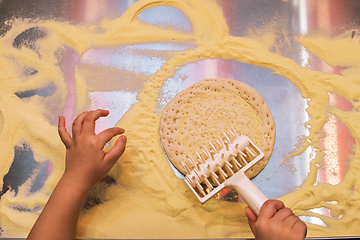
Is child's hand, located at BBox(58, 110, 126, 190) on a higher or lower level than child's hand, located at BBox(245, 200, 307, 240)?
higher

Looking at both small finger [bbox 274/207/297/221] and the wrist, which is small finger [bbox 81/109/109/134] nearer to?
the wrist

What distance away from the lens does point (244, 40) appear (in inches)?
32.7

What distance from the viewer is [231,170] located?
592mm

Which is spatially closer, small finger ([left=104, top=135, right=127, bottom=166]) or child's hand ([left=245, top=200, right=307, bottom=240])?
child's hand ([left=245, top=200, right=307, bottom=240])

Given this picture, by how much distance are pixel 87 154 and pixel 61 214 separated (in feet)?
0.50

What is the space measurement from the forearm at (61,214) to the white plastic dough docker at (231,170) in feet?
0.94

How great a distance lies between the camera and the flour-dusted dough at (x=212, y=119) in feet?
2.30

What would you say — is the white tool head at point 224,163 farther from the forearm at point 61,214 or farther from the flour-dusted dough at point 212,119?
the forearm at point 61,214

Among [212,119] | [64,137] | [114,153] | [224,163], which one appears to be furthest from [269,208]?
[64,137]

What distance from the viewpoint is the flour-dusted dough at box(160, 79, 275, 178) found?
70 centimetres

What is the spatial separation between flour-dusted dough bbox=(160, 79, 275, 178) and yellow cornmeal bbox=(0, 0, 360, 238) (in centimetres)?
5

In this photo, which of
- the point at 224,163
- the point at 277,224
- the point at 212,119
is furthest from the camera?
the point at 212,119

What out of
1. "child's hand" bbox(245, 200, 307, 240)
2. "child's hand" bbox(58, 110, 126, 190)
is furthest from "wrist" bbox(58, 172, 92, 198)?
"child's hand" bbox(245, 200, 307, 240)

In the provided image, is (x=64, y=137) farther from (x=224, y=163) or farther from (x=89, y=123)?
(x=224, y=163)
